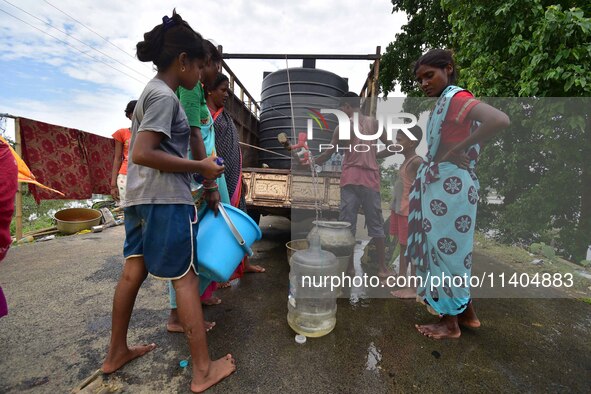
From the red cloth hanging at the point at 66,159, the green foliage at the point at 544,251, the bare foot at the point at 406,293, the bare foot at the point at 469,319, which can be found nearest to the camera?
the bare foot at the point at 469,319

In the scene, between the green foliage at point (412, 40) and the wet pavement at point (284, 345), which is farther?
the green foliage at point (412, 40)

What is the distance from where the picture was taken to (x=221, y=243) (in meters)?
1.58

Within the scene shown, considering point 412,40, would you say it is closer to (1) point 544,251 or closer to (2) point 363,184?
(1) point 544,251

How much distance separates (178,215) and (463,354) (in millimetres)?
1981

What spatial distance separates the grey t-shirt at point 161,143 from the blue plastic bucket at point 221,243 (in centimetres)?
25

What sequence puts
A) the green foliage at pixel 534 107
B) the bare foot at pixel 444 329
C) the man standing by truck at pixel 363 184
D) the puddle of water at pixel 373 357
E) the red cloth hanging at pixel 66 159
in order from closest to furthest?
the puddle of water at pixel 373 357, the bare foot at pixel 444 329, the man standing by truck at pixel 363 184, the green foliage at pixel 534 107, the red cloth hanging at pixel 66 159

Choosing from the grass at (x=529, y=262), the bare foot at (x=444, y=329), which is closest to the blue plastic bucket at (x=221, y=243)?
the bare foot at (x=444, y=329)

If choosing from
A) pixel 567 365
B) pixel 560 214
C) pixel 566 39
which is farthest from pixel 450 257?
pixel 560 214

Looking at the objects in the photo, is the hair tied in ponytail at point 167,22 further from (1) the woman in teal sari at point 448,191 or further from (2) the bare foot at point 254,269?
(2) the bare foot at point 254,269

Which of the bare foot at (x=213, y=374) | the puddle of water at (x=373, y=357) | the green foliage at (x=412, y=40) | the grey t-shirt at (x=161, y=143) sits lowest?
the puddle of water at (x=373, y=357)

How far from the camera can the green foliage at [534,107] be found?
3477mm

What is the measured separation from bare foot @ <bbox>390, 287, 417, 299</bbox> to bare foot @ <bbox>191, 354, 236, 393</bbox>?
169 cm

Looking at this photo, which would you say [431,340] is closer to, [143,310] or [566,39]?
[143,310]

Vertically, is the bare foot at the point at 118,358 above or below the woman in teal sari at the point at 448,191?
below
